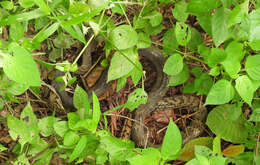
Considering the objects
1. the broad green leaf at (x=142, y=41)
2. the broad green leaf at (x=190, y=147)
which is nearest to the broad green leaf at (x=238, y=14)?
the broad green leaf at (x=142, y=41)

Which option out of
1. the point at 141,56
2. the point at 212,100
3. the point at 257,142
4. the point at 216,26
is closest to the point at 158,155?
the point at 212,100

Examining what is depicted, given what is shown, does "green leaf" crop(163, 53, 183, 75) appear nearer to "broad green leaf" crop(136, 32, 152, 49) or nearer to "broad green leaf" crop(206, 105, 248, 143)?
"broad green leaf" crop(136, 32, 152, 49)

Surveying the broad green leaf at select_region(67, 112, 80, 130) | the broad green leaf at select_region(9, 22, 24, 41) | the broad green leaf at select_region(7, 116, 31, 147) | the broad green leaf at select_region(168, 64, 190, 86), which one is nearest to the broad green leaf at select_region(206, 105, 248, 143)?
the broad green leaf at select_region(168, 64, 190, 86)

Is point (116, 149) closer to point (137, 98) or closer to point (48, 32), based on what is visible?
point (137, 98)

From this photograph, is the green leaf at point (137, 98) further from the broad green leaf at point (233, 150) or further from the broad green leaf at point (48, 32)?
the broad green leaf at point (233, 150)

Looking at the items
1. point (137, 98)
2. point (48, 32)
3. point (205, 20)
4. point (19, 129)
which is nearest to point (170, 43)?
point (205, 20)

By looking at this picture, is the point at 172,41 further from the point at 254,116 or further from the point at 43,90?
the point at 43,90
